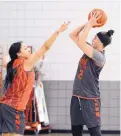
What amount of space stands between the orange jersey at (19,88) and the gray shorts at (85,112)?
23.7 inches

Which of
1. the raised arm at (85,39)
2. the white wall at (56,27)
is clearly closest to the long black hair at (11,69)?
the raised arm at (85,39)

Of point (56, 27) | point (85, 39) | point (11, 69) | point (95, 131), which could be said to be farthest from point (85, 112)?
point (56, 27)

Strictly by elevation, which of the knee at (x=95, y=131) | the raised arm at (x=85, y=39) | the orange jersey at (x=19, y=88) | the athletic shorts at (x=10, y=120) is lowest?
the knee at (x=95, y=131)

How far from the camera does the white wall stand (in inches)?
275

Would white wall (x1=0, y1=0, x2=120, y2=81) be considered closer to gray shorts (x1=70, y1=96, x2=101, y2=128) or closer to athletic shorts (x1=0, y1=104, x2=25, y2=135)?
gray shorts (x1=70, y1=96, x2=101, y2=128)

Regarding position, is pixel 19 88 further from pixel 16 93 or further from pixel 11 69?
pixel 11 69

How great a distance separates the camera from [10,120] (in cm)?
375

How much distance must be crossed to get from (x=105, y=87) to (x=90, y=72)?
2921mm

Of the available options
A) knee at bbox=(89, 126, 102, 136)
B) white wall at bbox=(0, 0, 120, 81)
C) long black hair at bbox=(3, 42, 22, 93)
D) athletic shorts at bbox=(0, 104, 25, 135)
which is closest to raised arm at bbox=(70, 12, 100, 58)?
long black hair at bbox=(3, 42, 22, 93)

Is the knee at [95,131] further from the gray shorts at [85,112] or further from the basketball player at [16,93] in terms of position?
the basketball player at [16,93]

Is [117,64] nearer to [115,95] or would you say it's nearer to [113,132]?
[115,95]

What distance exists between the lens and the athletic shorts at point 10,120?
12.3ft

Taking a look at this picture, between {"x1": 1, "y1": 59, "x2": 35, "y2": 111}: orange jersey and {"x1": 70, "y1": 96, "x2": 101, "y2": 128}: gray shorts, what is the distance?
0.60 metres

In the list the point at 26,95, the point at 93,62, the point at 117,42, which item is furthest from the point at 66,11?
the point at 26,95
